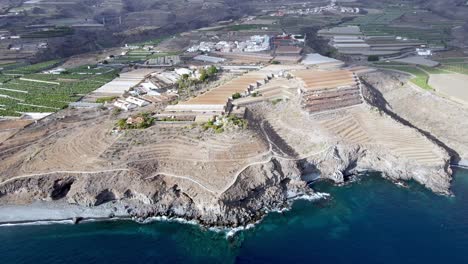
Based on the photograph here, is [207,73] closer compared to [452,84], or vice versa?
[452,84]

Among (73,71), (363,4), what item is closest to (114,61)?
(73,71)

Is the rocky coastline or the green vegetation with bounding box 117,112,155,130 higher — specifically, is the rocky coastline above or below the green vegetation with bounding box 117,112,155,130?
below

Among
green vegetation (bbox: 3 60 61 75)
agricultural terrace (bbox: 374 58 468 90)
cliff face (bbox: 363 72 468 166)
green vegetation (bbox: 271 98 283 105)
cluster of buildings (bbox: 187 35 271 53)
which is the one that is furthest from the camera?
cluster of buildings (bbox: 187 35 271 53)

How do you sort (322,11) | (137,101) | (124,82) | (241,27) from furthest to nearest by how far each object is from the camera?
(322,11) < (241,27) < (124,82) < (137,101)

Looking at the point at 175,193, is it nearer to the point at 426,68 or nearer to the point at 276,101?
the point at 276,101

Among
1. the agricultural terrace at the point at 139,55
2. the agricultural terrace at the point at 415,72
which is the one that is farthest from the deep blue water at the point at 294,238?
the agricultural terrace at the point at 139,55

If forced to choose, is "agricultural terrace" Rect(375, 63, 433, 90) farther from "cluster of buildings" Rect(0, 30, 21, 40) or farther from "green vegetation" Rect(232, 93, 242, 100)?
"cluster of buildings" Rect(0, 30, 21, 40)

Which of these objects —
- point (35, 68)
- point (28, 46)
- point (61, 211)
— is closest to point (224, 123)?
point (61, 211)

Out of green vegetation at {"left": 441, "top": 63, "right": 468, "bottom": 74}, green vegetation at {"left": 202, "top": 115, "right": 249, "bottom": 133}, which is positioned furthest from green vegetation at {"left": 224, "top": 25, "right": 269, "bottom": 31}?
green vegetation at {"left": 202, "top": 115, "right": 249, "bottom": 133}
